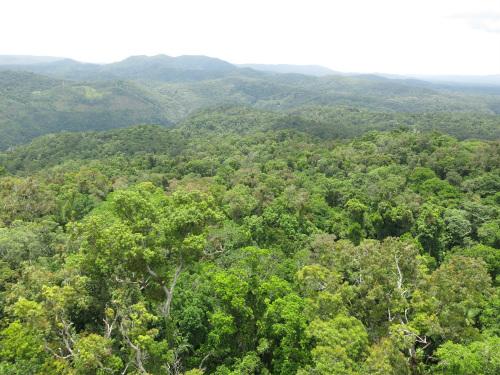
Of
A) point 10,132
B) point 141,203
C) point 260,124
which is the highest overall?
point 141,203

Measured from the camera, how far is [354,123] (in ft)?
619

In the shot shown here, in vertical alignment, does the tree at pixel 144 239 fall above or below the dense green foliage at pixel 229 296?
above

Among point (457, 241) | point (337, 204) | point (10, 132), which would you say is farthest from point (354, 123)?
point (10, 132)

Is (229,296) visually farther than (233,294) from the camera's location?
Yes

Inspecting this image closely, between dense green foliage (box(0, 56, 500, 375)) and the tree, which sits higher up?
the tree

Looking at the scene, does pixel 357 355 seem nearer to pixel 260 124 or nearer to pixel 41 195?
pixel 41 195

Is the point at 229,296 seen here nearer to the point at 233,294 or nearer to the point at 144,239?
the point at 233,294

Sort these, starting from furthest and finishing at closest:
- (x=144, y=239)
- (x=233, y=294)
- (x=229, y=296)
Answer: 1. (x=229, y=296)
2. (x=233, y=294)
3. (x=144, y=239)

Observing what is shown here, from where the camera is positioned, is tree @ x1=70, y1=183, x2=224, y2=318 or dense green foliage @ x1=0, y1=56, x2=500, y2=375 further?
tree @ x1=70, y1=183, x2=224, y2=318

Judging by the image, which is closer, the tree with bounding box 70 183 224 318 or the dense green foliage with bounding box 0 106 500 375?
the dense green foliage with bounding box 0 106 500 375

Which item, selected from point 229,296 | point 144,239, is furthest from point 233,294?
point 144,239

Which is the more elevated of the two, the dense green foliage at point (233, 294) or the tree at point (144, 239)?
the tree at point (144, 239)

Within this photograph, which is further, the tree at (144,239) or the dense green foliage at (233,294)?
the tree at (144,239)

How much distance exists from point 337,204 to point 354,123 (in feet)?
519
